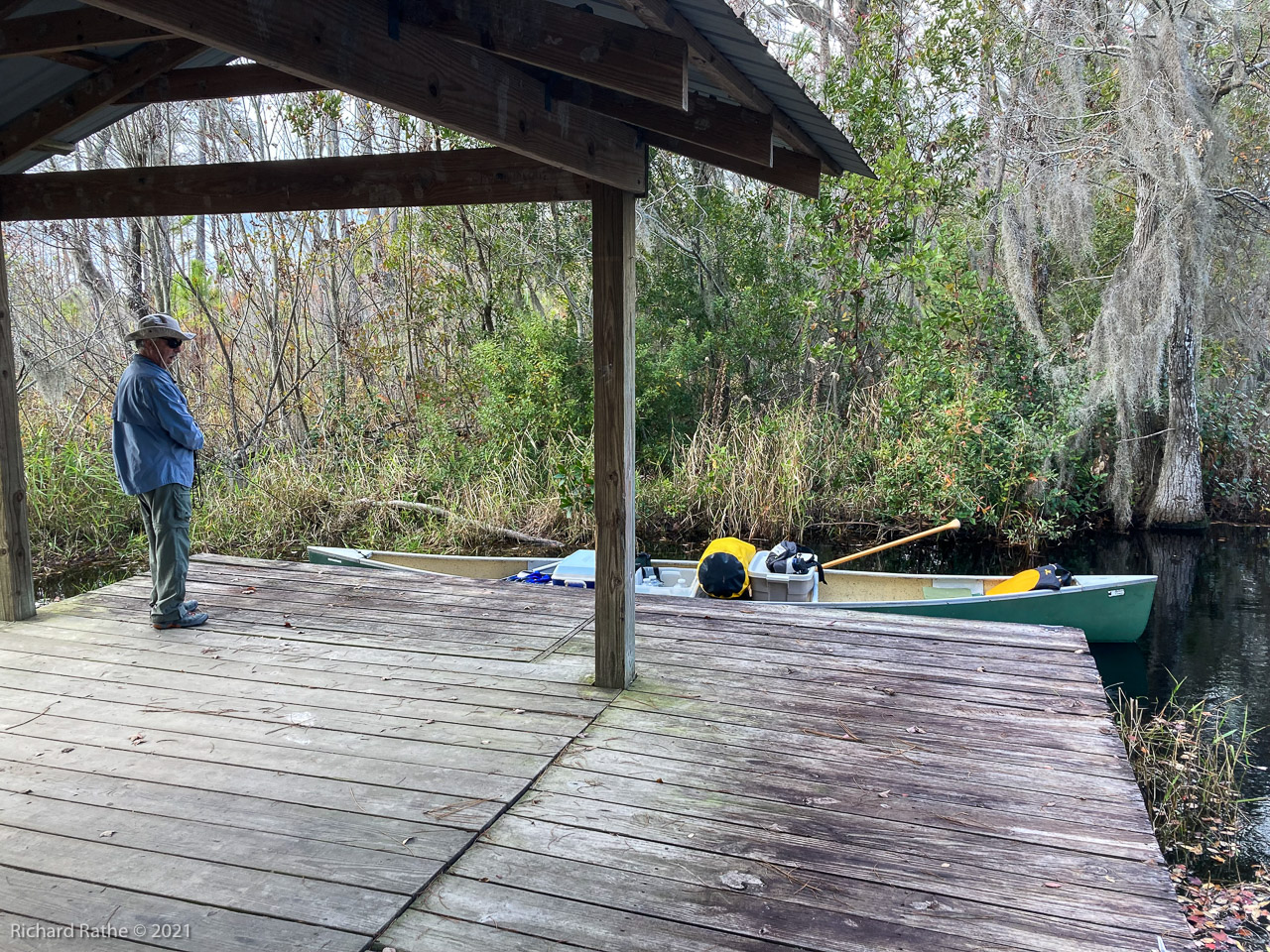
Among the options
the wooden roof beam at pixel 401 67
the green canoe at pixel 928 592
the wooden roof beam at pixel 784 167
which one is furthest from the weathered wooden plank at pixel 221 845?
the green canoe at pixel 928 592

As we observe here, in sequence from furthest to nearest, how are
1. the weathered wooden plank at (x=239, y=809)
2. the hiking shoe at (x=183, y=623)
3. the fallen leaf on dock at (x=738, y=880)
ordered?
the hiking shoe at (x=183, y=623) < the weathered wooden plank at (x=239, y=809) < the fallen leaf on dock at (x=738, y=880)

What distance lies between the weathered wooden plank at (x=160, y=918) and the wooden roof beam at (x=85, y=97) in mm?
3317

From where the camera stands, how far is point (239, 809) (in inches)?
112

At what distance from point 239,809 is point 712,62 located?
2631 mm

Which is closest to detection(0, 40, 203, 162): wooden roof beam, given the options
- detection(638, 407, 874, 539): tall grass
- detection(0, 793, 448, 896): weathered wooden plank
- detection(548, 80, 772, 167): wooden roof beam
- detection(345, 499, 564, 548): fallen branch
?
detection(548, 80, 772, 167): wooden roof beam

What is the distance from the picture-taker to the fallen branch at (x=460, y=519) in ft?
30.4

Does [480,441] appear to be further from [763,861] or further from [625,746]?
[763,861]

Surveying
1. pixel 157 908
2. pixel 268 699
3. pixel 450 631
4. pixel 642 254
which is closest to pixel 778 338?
pixel 642 254

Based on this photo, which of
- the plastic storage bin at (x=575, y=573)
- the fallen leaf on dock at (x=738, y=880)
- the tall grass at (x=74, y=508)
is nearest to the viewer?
the fallen leaf on dock at (x=738, y=880)

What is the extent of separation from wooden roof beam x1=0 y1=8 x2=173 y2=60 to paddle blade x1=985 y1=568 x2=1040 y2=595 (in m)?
5.66

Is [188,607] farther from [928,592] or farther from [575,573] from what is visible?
[928,592]

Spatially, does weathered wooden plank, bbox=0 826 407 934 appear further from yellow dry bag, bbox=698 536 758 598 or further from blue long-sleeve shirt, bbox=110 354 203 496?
yellow dry bag, bbox=698 536 758 598

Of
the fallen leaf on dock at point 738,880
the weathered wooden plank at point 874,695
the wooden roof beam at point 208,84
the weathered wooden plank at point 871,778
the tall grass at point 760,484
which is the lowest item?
the fallen leaf on dock at point 738,880

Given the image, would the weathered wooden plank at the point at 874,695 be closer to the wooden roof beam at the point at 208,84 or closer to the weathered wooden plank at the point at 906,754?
the weathered wooden plank at the point at 906,754
